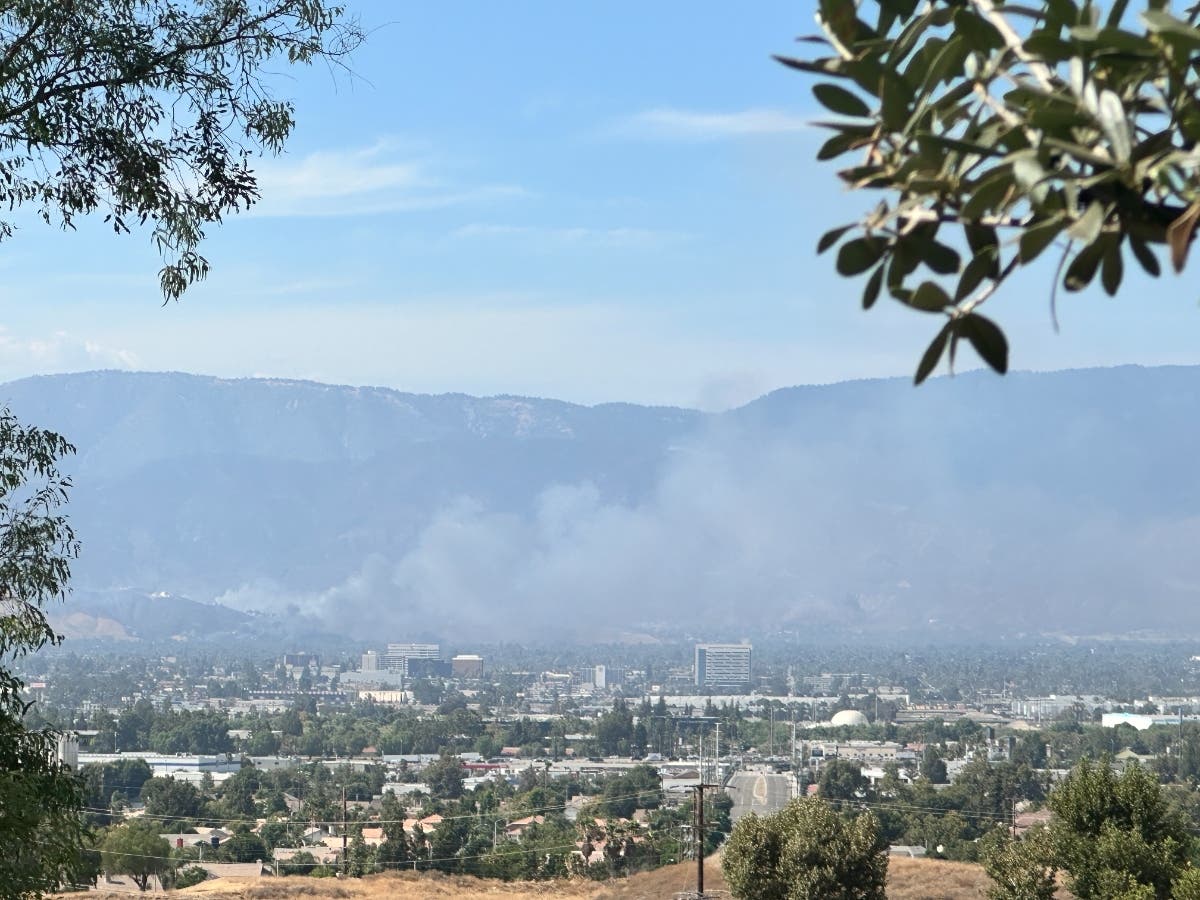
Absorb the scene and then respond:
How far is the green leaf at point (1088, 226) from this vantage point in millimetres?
1438

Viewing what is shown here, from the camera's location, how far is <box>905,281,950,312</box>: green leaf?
1529 mm

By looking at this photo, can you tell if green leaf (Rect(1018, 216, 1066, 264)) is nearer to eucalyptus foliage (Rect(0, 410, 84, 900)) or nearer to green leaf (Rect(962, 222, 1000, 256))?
green leaf (Rect(962, 222, 1000, 256))

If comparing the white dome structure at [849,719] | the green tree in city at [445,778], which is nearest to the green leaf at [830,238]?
the green tree in city at [445,778]

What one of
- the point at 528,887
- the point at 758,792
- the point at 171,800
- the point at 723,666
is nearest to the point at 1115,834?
the point at 528,887

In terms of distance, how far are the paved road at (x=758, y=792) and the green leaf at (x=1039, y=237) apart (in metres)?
50.1

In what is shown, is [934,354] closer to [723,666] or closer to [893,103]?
[893,103]

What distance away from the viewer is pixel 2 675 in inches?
260

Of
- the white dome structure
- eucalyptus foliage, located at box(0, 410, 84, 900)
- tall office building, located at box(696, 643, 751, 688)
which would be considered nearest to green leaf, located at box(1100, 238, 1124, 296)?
eucalyptus foliage, located at box(0, 410, 84, 900)

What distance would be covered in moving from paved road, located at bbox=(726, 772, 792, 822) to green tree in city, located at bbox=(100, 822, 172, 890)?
22.9m

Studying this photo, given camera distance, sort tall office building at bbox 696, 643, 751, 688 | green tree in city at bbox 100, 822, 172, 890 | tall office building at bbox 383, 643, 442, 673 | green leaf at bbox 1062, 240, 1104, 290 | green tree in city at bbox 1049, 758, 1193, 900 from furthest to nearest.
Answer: tall office building at bbox 383, 643, 442, 673 < tall office building at bbox 696, 643, 751, 688 < green tree in city at bbox 100, 822, 172, 890 < green tree in city at bbox 1049, 758, 1193, 900 < green leaf at bbox 1062, 240, 1104, 290

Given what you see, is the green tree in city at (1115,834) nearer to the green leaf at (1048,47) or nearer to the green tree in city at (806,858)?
the green tree in city at (806,858)

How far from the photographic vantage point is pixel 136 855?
30750mm

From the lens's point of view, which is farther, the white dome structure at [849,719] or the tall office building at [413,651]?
the tall office building at [413,651]

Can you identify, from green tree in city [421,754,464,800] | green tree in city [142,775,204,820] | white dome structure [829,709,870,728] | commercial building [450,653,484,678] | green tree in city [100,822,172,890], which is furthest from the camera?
commercial building [450,653,484,678]
